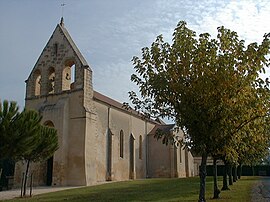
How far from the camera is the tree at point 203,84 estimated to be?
11.2m

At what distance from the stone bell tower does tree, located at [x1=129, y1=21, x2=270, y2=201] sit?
19419 mm

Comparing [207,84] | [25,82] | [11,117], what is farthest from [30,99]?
[207,84]

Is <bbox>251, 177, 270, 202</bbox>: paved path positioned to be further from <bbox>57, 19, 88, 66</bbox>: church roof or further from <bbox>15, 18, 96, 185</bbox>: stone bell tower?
<bbox>57, 19, 88, 66</bbox>: church roof

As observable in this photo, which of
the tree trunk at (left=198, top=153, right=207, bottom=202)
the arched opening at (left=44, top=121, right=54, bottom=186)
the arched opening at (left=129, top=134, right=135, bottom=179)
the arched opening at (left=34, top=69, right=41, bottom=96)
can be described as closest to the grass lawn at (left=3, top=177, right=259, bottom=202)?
the tree trunk at (left=198, top=153, right=207, bottom=202)

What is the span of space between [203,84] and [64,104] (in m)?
22.6

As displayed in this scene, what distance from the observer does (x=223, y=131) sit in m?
11.6

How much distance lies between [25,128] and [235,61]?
1075 cm

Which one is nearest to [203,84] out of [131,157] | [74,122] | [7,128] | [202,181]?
[202,181]

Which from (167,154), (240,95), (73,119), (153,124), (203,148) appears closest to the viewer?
(240,95)

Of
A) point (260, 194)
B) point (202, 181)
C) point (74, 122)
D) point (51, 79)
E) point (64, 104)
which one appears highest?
point (51, 79)

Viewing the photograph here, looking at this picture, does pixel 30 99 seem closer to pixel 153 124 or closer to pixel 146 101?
pixel 153 124

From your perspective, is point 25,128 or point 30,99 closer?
point 25,128

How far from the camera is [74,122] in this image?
31.7m

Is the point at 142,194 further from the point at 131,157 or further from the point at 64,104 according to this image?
the point at 131,157
